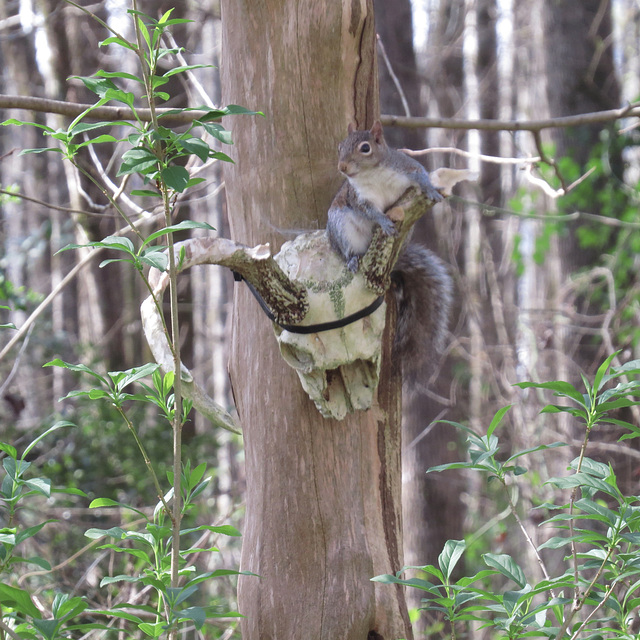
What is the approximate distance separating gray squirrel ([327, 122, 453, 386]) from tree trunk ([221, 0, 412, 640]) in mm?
66

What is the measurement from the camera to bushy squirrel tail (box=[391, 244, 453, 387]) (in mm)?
1717

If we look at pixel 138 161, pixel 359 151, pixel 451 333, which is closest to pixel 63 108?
pixel 359 151

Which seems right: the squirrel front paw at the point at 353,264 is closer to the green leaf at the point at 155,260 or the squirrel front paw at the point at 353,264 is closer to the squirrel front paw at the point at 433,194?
the squirrel front paw at the point at 433,194

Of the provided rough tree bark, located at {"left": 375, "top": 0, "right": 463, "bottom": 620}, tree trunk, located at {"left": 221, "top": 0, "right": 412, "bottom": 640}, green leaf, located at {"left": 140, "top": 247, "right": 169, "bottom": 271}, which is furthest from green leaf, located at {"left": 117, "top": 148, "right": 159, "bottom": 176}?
rough tree bark, located at {"left": 375, "top": 0, "right": 463, "bottom": 620}

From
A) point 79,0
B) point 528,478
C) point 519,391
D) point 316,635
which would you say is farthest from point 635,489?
point 79,0

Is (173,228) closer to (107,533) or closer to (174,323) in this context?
(174,323)

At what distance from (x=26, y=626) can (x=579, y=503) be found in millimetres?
879

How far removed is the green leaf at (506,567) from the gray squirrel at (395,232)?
0.62 meters

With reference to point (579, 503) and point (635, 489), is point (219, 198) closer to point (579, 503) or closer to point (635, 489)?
point (635, 489)

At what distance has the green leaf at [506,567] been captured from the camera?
1.09 meters

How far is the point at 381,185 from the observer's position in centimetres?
165

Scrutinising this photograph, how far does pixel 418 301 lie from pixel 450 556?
28.5 inches

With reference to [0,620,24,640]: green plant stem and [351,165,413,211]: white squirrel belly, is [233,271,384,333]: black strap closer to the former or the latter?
[351,165,413,211]: white squirrel belly

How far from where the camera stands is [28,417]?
5523 millimetres
